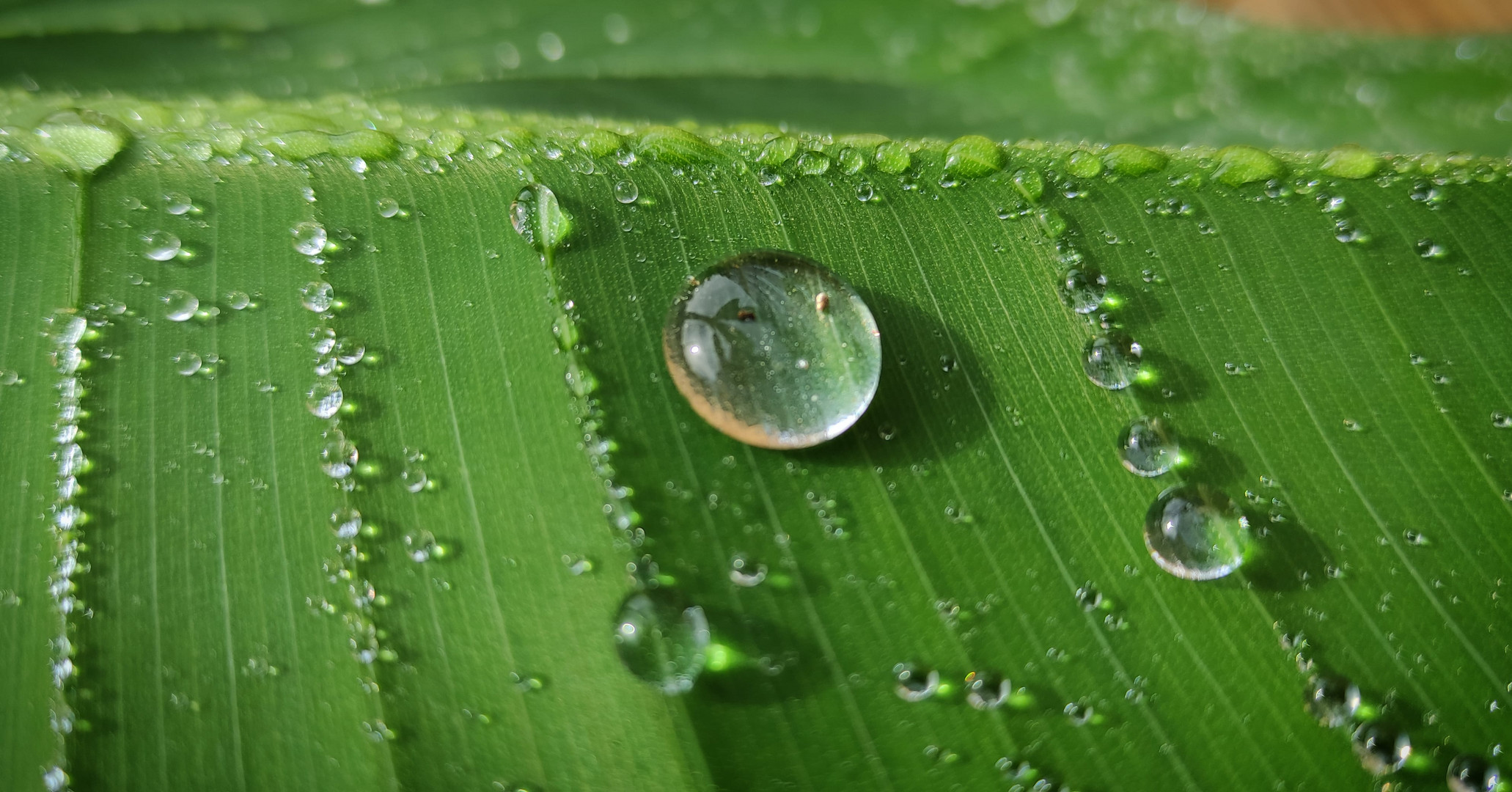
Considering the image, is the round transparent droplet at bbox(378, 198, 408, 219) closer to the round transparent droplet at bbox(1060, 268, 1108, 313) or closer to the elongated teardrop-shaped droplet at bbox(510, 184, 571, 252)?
the elongated teardrop-shaped droplet at bbox(510, 184, 571, 252)

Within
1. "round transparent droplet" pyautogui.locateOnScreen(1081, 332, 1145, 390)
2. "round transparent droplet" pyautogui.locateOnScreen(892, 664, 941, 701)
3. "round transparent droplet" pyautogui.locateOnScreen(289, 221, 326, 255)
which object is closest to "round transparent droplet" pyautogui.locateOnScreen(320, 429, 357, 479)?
"round transparent droplet" pyautogui.locateOnScreen(289, 221, 326, 255)

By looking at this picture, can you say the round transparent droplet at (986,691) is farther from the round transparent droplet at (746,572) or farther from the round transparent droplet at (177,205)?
the round transparent droplet at (177,205)

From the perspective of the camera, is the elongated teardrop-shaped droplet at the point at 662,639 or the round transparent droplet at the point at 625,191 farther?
the round transparent droplet at the point at 625,191

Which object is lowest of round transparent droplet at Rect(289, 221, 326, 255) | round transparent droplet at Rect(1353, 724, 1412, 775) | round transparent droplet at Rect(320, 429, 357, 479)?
round transparent droplet at Rect(1353, 724, 1412, 775)

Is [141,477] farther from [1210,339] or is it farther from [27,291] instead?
[1210,339]

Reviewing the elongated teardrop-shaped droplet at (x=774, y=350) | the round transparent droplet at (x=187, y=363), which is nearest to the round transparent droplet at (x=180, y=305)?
the round transparent droplet at (x=187, y=363)

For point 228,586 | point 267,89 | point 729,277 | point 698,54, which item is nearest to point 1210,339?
point 729,277

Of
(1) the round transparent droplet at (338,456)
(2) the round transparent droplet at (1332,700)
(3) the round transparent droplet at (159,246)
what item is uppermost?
(3) the round transparent droplet at (159,246)
